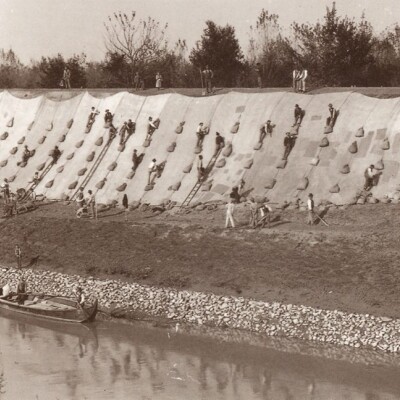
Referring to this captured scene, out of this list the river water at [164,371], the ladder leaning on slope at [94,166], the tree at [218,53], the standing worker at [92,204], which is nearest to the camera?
the river water at [164,371]

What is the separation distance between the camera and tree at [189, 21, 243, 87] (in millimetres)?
68938

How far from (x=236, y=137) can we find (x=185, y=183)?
13.1ft

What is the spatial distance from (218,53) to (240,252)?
30.6 metres

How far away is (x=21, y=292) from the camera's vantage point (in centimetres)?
4141

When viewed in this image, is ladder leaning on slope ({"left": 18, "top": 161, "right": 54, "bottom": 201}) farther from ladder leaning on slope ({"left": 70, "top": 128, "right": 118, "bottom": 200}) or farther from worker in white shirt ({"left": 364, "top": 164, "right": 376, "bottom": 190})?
worker in white shirt ({"left": 364, "top": 164, "right": 376, "bottom": 190})

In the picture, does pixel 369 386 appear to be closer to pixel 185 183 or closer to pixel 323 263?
pixel 323 263

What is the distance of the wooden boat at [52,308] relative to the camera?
127 feet

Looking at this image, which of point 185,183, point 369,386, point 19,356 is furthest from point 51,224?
point 369,386

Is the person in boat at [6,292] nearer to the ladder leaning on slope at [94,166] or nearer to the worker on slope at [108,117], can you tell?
the ladder leaning on slope at [94,166]

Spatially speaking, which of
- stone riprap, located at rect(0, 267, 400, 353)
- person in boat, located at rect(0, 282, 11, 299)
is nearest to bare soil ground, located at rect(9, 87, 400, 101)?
stone riprap, located at rect(0, 267, 400, 353)

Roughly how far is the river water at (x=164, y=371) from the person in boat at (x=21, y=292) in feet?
9.97

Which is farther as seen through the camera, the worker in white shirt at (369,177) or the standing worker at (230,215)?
the worker in white shirt at (369,177)

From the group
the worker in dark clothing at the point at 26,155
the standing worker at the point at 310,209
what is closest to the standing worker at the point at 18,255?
the standing worker at the point at 310,209

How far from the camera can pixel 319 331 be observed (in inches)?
1382
